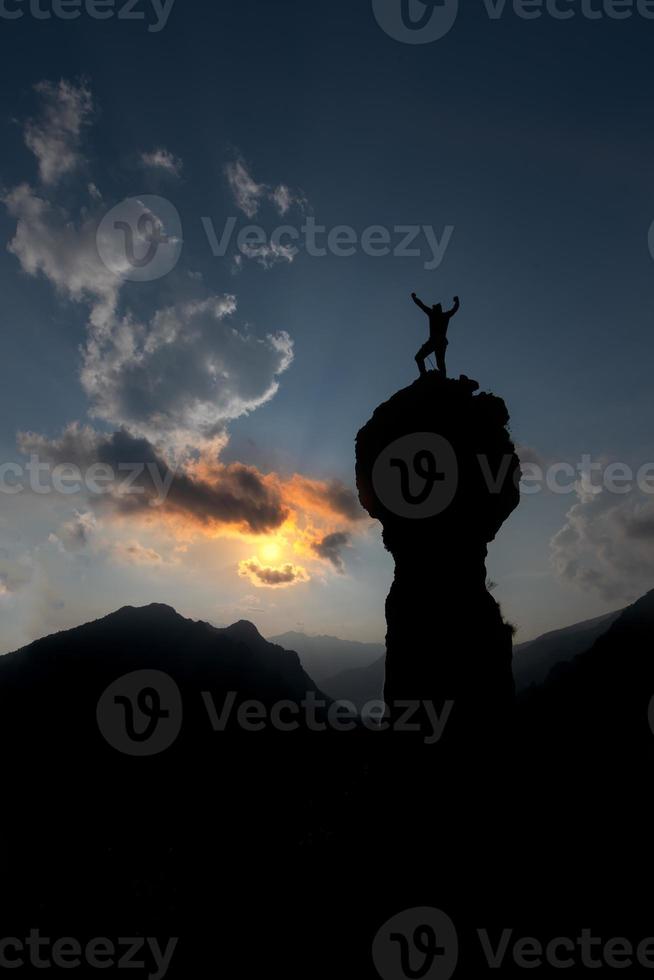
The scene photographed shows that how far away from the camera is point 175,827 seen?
4844 centimetres

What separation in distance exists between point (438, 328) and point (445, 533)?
7918 millimetres

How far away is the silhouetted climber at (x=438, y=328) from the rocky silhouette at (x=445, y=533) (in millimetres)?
841

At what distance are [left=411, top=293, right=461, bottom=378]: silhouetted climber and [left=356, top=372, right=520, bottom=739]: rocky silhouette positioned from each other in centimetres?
84

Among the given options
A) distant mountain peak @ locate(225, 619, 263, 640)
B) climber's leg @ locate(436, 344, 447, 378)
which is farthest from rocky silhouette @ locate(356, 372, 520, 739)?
distant mountain peak @ locate(225, 619, 263, 640)

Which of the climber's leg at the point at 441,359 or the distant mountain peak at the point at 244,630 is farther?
the distant mountain peak at the point at 244,630

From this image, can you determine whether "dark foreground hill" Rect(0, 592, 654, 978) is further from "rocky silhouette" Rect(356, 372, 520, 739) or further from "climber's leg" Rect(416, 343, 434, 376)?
"climber's leg" Rect(416, 343, 434, 376)

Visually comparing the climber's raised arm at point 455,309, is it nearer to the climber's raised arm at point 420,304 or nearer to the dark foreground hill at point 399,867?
the climber's raised arm at point 420,304

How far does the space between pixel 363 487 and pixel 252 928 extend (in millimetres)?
15214

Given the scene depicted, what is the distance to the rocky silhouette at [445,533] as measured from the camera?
14.6m

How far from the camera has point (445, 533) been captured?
15.8m

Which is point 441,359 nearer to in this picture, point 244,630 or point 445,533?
point 445,533

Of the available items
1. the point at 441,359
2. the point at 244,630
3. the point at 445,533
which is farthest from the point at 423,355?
the point at 244,630

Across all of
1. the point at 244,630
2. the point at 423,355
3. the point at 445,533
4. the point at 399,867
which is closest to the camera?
the point at 399,867

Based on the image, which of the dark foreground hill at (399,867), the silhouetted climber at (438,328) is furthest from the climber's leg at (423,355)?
the dark foreground hill at (399,867)
